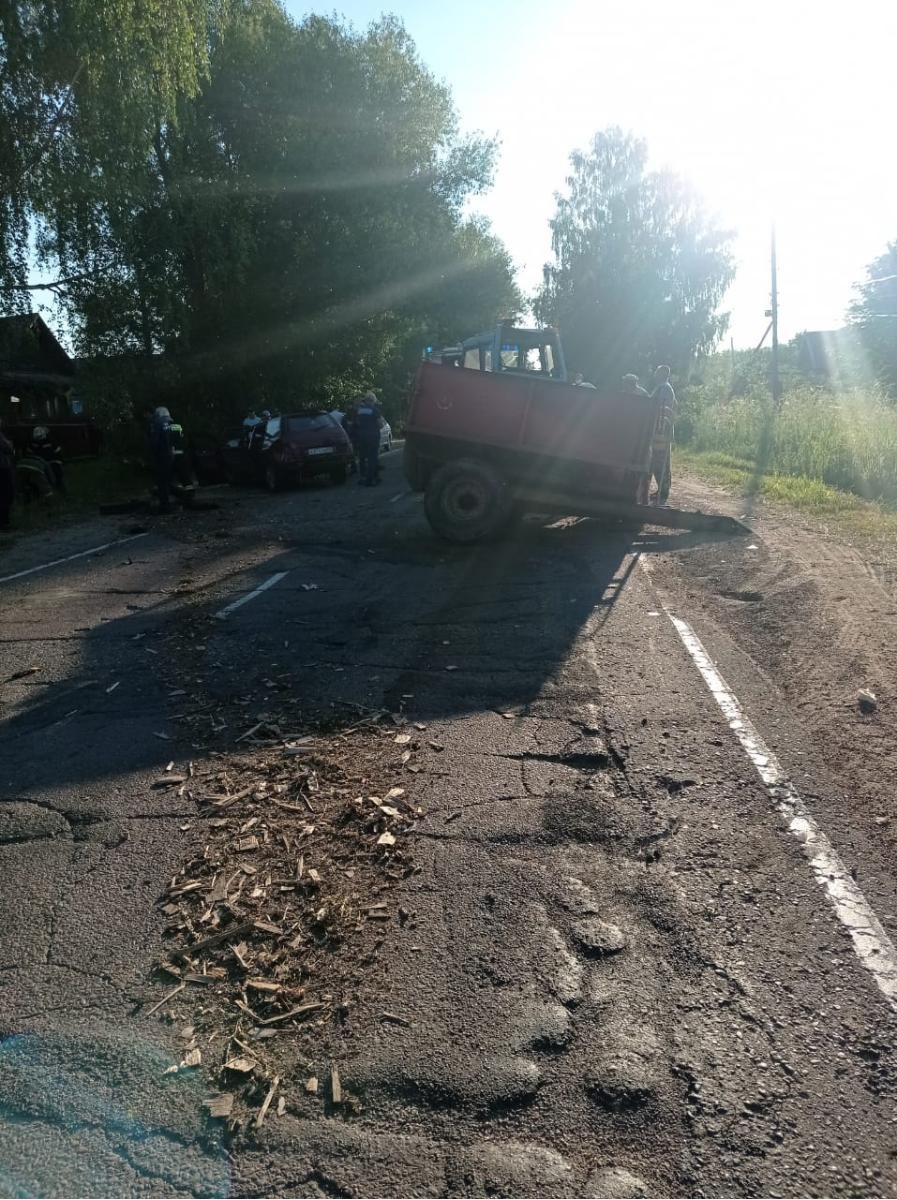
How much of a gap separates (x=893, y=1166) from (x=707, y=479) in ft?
66.7

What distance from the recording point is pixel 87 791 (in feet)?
16.5

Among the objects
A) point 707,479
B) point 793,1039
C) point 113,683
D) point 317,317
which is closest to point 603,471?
point 113,683

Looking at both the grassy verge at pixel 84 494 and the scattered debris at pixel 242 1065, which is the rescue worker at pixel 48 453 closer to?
the grassy verge at pixel 84 494

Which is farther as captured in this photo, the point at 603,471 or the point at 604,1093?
the point at 603,471

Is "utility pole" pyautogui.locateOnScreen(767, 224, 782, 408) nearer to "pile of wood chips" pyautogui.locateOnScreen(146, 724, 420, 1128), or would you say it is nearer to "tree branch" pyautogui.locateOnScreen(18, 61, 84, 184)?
"tree branch" pyautogui.locateOnScreen(18, 61, 84, 184)

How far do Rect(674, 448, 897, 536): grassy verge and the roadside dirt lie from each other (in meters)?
0.48

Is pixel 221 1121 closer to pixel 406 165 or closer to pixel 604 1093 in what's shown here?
pixel 604 1093

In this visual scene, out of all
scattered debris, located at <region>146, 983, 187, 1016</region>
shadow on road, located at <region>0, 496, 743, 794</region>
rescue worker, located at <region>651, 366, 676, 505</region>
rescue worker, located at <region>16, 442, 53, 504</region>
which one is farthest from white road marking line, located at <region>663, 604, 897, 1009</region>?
rescue worker, located at <region>16, 442, 53, 504</region>

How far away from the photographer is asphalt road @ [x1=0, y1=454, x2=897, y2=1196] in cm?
257

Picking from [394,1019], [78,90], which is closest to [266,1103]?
[394,1019]

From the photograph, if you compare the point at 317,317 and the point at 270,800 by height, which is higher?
the point at 317,317

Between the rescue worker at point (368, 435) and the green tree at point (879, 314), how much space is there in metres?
31.8

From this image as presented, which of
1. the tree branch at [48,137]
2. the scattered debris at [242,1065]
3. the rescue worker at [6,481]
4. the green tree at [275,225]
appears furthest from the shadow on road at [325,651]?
the green tree at [275,225]

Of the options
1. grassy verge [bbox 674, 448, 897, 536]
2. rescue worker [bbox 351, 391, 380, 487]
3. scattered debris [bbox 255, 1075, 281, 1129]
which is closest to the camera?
scattered debris [bbox 255, 1075, 281, 1129]
